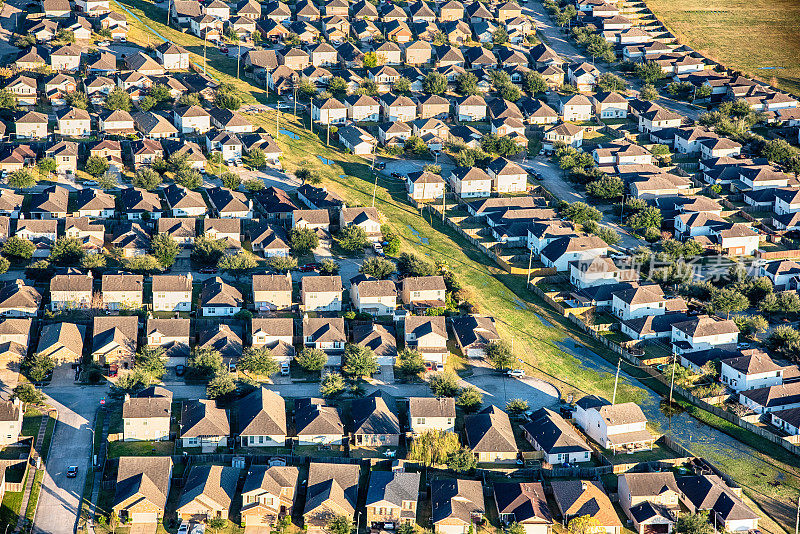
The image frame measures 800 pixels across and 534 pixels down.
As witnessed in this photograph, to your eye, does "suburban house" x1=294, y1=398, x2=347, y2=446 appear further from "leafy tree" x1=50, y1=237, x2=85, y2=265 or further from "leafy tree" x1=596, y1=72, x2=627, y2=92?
"leafy tree" x1=596, y1=72, x2=627, y2=92

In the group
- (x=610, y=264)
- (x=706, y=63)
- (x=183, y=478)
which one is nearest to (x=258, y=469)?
(x=183, y=478)

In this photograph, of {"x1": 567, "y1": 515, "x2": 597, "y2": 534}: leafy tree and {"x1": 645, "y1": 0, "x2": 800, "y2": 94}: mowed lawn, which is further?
{"x1": 645, "y1": 0, "x2": 800, "y2": 94}: mowed lawn

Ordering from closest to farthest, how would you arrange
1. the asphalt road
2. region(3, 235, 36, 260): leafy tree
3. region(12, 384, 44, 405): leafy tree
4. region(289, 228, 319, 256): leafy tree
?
region(12, 384, 44, 405): leafy tree → region(3, 235, 36, 260): leafy tree → region(289, 228, 319, 256): leafy tree → the asphalt road

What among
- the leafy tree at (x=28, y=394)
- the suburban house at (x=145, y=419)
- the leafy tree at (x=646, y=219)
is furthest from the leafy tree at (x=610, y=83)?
the leafy tree at (x=28, y=394)

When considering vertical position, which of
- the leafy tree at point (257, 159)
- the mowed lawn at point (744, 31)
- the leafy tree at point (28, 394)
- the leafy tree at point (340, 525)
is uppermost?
the mowed lawn at point (744, 31)

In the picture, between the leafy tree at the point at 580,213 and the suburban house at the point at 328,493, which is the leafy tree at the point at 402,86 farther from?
the suburban house at the point at 328,493

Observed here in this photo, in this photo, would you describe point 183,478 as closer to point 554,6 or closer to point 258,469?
point 258,469

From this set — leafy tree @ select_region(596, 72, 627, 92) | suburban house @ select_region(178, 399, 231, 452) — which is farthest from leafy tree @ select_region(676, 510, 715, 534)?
leafy tree @ select_region(596, 72, 627, 92)

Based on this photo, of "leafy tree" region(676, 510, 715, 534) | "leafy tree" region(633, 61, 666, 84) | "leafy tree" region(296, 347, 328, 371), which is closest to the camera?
"leafy tree" region(676, 510, 715, 534)
